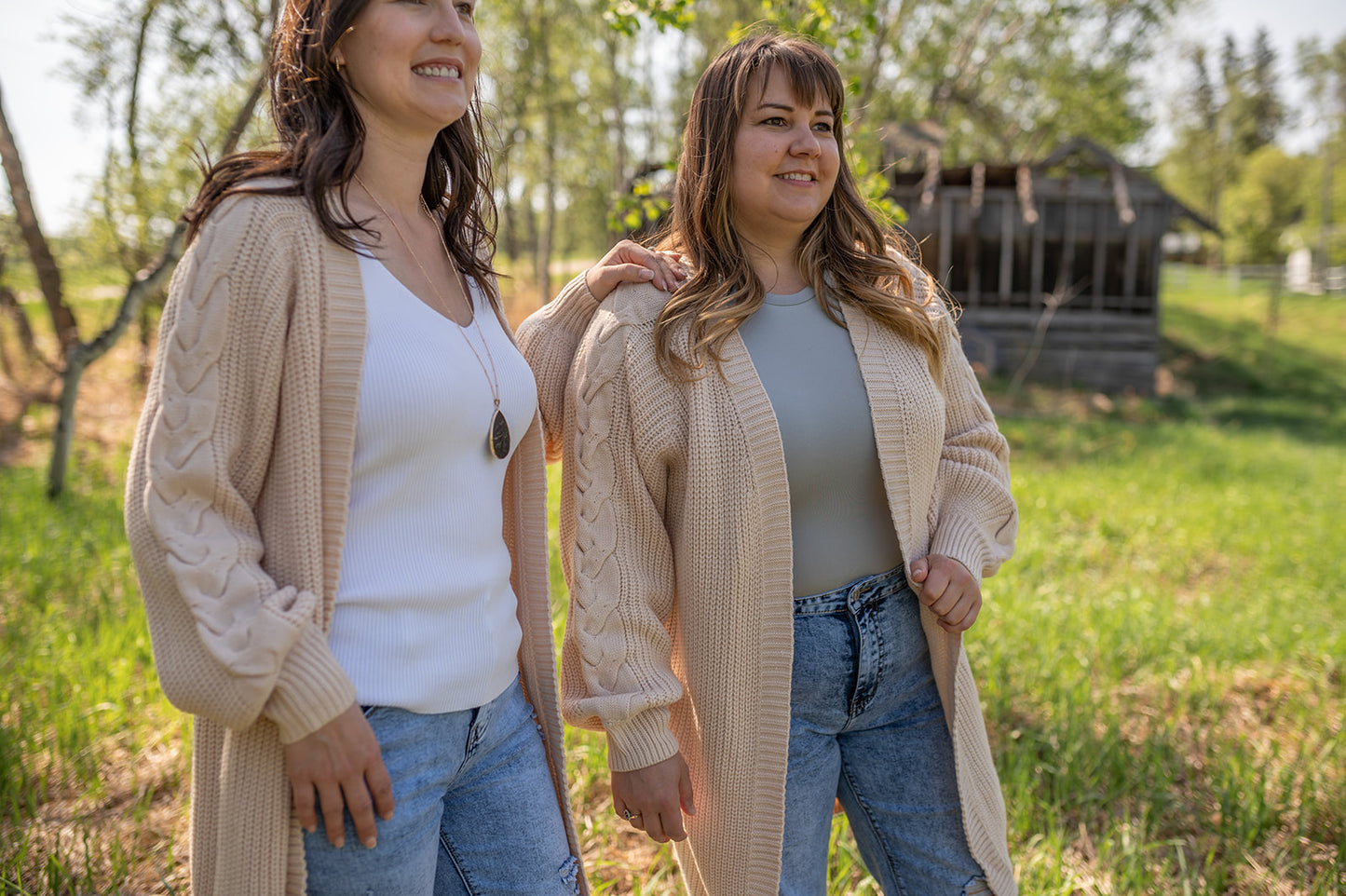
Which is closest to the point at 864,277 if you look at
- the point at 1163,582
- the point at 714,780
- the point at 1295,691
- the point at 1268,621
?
the point at 714,780

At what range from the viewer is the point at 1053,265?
14.8 meters

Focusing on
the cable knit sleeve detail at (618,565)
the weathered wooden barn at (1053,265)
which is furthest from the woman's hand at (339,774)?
the weathered wooden barn at (1053,265)

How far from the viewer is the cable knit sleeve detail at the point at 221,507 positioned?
1.32 m

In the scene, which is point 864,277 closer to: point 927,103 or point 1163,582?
point 1163,582

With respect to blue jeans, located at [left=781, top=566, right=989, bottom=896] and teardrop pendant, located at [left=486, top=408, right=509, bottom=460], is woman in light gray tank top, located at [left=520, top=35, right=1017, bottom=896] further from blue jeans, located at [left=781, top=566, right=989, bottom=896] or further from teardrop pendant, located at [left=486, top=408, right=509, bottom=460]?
teardrop pendant, located at [left=486, top=408, right=509, bottom=460]

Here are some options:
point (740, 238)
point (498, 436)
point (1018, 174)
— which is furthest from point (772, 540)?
point (1018, 174)

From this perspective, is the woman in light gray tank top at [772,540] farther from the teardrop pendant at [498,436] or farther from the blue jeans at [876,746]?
the teardrop pendant at [498,436]

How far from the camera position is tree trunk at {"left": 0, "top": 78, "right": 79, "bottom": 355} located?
7.16 metres

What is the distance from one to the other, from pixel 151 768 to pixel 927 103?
19586 millimetres

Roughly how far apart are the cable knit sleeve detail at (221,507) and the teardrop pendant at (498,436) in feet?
1.29

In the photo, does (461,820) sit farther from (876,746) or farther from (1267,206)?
(1267,206)

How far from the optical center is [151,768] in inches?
125

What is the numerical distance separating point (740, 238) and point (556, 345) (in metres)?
0.49

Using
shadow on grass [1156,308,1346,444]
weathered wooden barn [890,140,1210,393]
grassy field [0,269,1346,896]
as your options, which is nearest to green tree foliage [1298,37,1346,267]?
shadow on grass [1156,308,1346,444]
